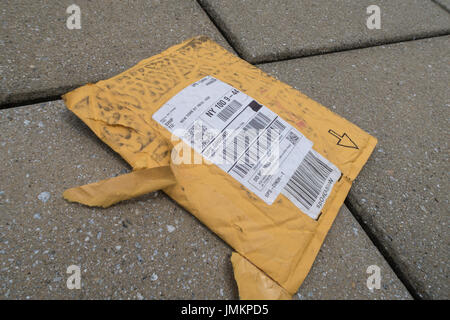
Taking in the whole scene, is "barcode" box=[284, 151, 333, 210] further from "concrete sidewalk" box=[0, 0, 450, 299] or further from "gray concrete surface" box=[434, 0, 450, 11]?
"gray concrete surface" box=[434, 0, 450, 11]

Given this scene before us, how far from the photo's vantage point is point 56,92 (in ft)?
2.45

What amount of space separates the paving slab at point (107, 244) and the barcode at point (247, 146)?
0.48ft

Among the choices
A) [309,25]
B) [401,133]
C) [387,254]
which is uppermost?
[309,25]

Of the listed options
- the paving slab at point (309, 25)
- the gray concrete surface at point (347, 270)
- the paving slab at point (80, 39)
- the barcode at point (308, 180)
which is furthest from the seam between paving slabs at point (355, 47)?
the gray concrete surface at point (347, 270)

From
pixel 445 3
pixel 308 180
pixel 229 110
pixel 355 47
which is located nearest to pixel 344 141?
pixel 308 180

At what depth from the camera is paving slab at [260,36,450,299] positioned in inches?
24.2

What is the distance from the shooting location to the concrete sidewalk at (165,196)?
0.52 meters

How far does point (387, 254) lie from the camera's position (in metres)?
0.61

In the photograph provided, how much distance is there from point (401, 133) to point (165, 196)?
67cm

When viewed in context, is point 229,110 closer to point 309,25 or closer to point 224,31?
point 224,31

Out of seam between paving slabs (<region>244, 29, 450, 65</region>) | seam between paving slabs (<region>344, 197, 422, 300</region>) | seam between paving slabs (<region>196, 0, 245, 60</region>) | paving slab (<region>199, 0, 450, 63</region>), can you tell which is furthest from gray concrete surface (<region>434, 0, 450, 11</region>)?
seam between paving slabs (<region>344, 197, 422, 300</region>)

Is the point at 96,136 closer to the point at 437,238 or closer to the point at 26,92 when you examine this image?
the point at 26,92
